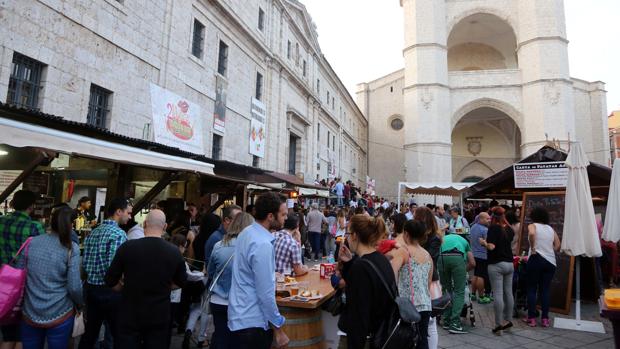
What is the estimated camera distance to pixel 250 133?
1622 centimetres

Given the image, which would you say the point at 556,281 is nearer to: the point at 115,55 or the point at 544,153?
the point at 544,153

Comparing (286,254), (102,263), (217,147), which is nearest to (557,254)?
(286,254)

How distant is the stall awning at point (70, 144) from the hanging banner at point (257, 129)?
33.9 feet

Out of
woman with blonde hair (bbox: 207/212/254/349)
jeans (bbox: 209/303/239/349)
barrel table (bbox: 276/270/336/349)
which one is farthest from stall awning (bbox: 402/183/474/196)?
jeans (bbox: 209/303/239/349)

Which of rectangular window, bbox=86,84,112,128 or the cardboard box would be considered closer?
the cardboard box

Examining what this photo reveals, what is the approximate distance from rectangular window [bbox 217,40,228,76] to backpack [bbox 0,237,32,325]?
492 inches

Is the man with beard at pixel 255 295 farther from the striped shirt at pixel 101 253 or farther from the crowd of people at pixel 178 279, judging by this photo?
the striped shirt at pixel 101 253

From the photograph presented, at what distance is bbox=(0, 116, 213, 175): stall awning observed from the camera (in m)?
3.82

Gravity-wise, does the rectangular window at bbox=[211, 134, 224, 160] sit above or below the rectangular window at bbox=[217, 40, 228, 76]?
below

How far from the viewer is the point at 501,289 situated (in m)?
5.39

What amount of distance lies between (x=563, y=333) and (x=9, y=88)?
11.1 m

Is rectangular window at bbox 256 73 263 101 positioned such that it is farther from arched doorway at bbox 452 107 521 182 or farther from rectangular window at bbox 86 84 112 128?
arched doorway at bbox 452 107 521 182

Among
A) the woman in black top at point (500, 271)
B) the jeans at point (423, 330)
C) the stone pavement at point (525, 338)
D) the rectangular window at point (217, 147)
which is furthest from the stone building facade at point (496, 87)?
the jeans at point (423, 330)

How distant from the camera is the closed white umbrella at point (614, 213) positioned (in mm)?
6020
